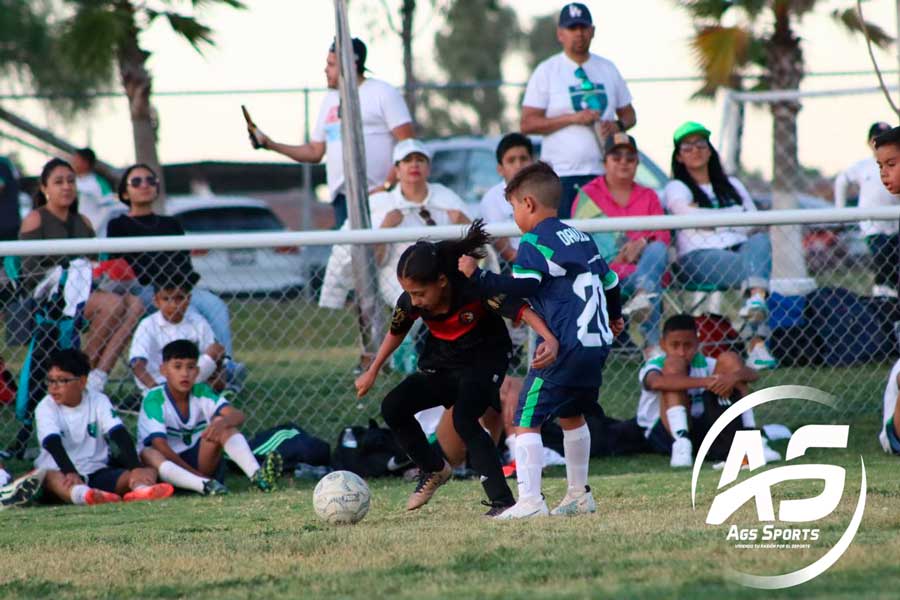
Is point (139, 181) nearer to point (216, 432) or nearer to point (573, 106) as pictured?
point (216, 432)

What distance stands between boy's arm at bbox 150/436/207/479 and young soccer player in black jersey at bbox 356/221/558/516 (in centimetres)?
200

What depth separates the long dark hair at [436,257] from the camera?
19.6ft

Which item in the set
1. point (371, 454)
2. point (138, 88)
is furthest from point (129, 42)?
point (371, 454)

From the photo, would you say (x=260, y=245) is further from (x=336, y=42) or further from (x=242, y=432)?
(x=336, y=42)

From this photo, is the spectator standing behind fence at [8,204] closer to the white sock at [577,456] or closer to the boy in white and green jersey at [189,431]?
the boy in white and green jersey at [189,431]

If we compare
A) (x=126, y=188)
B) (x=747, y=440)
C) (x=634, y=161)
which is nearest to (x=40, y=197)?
(x=126, y=188)

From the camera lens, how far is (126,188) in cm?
952

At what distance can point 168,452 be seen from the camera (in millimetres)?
7992

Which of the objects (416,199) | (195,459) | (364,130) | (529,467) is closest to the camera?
(529,467)

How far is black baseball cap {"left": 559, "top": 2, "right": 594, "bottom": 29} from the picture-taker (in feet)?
31.4

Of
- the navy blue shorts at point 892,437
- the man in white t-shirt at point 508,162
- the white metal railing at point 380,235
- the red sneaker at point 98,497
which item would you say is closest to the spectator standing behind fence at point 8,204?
the white metal railing at point 380,235

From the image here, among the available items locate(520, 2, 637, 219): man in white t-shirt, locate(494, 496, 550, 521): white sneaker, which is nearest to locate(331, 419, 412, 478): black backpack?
locate(494, 496, 550, 521): white sneaker

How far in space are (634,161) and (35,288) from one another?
3.92m

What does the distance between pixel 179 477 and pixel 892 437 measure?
4.05 metres
